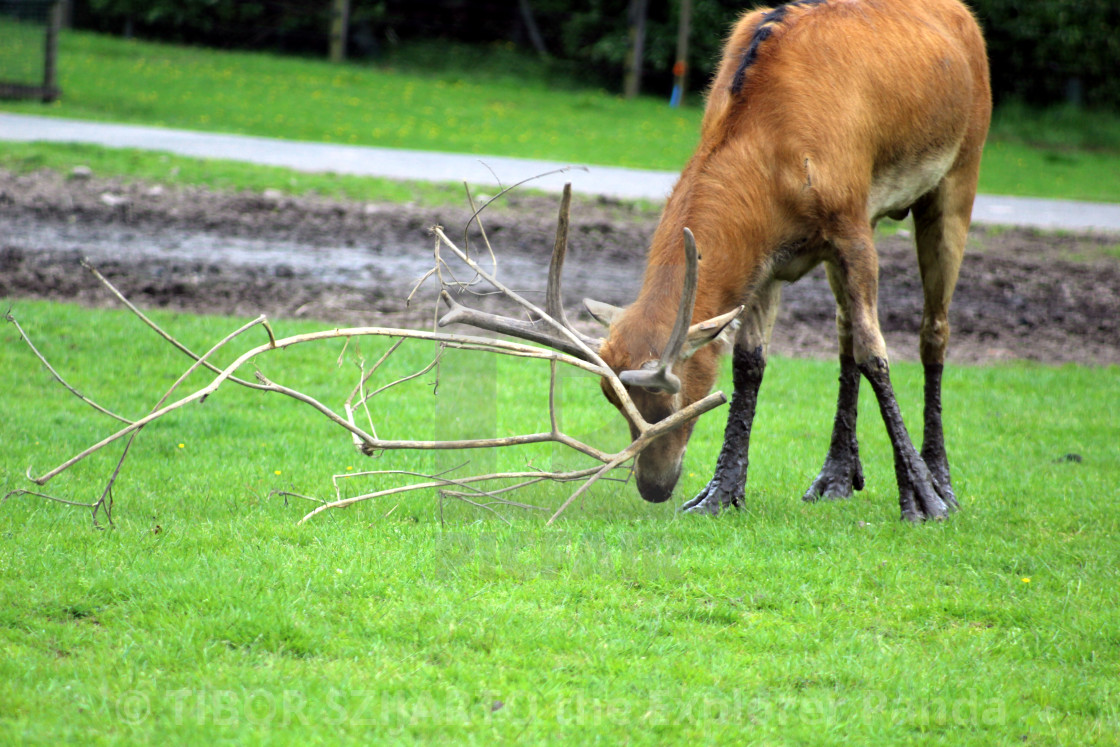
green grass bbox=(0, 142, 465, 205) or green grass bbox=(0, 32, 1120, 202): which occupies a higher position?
green grass bbox=(0, 32, 1120, 202)

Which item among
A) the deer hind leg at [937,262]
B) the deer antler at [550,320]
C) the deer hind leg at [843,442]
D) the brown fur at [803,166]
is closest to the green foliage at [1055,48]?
the deer hind leg at [937,262]

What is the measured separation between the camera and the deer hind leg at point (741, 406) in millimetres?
5309

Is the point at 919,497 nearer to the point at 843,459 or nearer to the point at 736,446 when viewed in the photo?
the point at 843,459

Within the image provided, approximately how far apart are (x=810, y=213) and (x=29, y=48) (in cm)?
1796

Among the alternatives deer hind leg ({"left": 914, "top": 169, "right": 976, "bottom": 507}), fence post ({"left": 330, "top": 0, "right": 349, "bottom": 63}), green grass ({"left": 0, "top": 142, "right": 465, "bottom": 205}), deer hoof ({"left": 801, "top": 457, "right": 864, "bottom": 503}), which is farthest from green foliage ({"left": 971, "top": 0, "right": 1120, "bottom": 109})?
deer hoof ({"left": 801, "top": 457, "right": 864, "bottom": 503})

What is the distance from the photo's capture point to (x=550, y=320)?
13.8 ft

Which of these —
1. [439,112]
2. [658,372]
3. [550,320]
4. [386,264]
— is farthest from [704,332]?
[439,112]

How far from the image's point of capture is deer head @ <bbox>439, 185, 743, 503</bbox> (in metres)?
4.05

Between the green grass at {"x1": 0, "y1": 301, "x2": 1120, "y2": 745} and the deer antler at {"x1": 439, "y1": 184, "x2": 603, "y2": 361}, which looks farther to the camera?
the deer antler at {"x1": 439, "y1": 184, "x2": 603, "y2": 361}

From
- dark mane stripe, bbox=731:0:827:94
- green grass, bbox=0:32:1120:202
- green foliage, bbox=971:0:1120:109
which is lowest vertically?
green grass, bbox=0:32:1120:202

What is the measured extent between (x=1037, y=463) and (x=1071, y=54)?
2288cm

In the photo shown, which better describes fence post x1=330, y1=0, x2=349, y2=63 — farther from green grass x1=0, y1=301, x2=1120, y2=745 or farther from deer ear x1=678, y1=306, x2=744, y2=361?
deer ear x1=678, y1=306, x2=744, y2=361

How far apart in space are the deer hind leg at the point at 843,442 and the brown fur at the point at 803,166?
0.51 feet

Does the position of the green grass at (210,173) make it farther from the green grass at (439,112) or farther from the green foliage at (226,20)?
the green foliage at (226,20)
